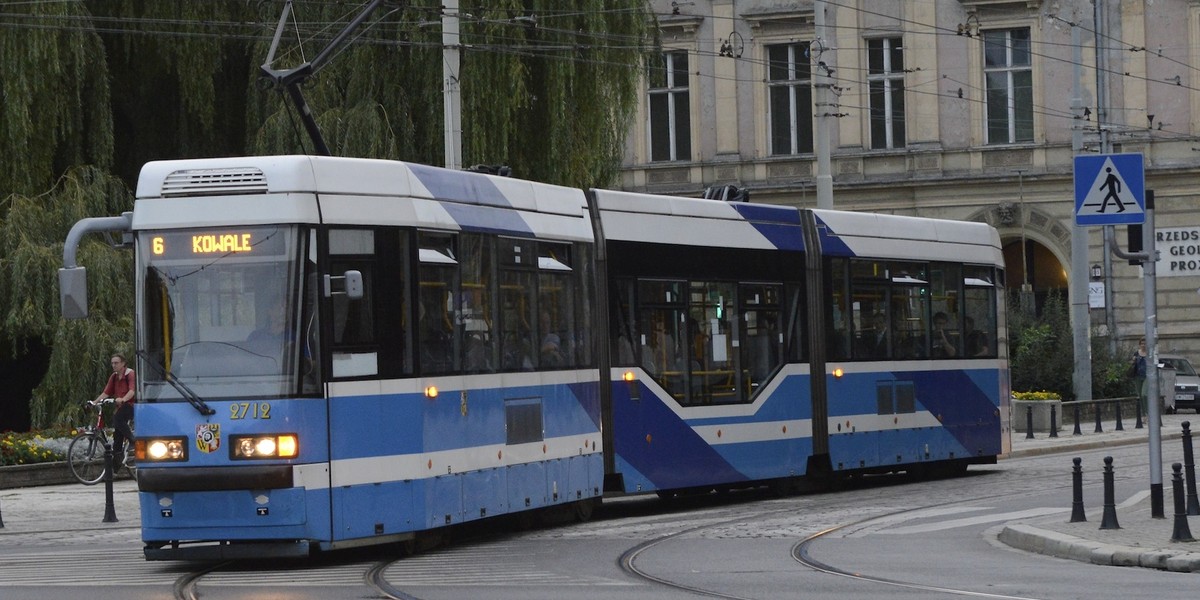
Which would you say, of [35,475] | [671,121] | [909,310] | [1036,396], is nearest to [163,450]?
[909,310]

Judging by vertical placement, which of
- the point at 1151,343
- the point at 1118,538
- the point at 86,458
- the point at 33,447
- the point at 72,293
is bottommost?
the point at 1118,538

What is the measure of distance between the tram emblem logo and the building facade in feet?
118

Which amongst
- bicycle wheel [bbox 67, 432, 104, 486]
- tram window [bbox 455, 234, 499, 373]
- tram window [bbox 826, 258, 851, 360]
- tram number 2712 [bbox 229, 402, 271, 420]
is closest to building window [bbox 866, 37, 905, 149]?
tram window [bbox 826, 258, 851, 360]

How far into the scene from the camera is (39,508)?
21297 mm

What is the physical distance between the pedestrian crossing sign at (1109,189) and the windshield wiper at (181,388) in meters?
7.24

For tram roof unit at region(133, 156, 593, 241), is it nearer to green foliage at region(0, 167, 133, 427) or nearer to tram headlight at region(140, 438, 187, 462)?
tram headlight at region(140, 438, 187, 462)

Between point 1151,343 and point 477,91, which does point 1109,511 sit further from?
point 477,91

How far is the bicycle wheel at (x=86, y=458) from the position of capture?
2436cm

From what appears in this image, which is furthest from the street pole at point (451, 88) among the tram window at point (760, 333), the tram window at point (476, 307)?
the tram window at point (476, 307)

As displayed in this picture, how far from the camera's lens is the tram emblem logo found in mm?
13570

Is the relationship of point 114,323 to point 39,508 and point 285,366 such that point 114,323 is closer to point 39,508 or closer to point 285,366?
point 39,508

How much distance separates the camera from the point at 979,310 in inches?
945

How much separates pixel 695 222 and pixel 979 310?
6.05 m

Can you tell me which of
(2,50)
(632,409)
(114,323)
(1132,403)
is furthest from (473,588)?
(1132,403)
